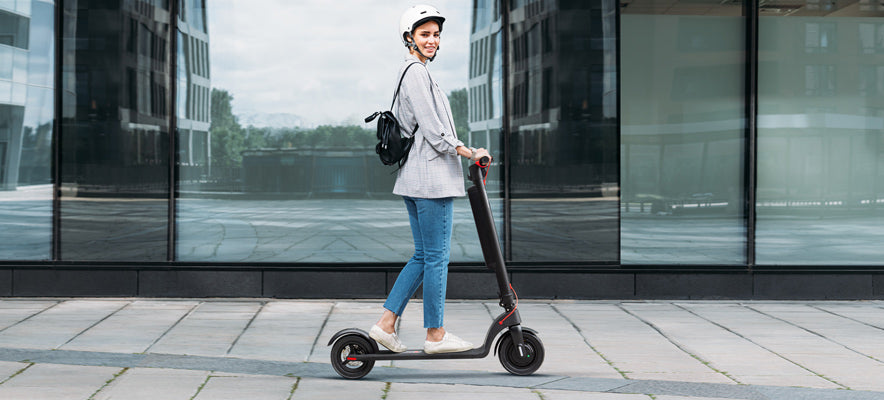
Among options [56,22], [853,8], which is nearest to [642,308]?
[853,8]

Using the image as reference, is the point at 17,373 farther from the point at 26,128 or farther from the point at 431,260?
the point at 26,128

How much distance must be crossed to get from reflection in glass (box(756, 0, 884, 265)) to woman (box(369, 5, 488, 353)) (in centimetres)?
417

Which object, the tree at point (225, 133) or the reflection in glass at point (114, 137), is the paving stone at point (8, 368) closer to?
the reflection in glass at point (114, 137)

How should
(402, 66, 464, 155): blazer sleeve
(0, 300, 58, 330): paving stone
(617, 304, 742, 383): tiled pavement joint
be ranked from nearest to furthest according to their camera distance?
(402, 66, 464, 155): blazer sleeve → (617, 304, 742, 383): tiled pavement joint → (0, 300, 58, 330): paving stone

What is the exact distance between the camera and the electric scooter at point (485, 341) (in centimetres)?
465

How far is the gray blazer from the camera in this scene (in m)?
4.70

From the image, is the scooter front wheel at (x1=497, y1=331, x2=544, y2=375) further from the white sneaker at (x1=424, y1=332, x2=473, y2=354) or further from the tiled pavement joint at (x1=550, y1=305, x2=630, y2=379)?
the tiled pavement joint at (x1=550, y1=305, x2=630, y2=379)

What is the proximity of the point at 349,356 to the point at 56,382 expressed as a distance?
1417 millimetres

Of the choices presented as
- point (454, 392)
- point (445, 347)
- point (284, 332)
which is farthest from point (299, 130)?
point (454, 392)

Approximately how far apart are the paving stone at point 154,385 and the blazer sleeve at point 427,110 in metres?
1.66

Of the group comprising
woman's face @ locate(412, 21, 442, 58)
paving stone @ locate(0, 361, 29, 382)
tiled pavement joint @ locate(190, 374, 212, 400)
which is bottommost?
tiled pavement joint @ locate(190, 374, 212, 400)

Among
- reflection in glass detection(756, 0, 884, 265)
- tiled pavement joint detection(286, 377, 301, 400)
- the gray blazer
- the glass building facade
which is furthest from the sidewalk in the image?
the gray blazer

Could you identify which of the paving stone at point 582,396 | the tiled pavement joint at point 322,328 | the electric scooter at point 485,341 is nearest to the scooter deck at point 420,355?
the electric scooter at point 485,341

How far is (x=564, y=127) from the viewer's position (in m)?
7.78
